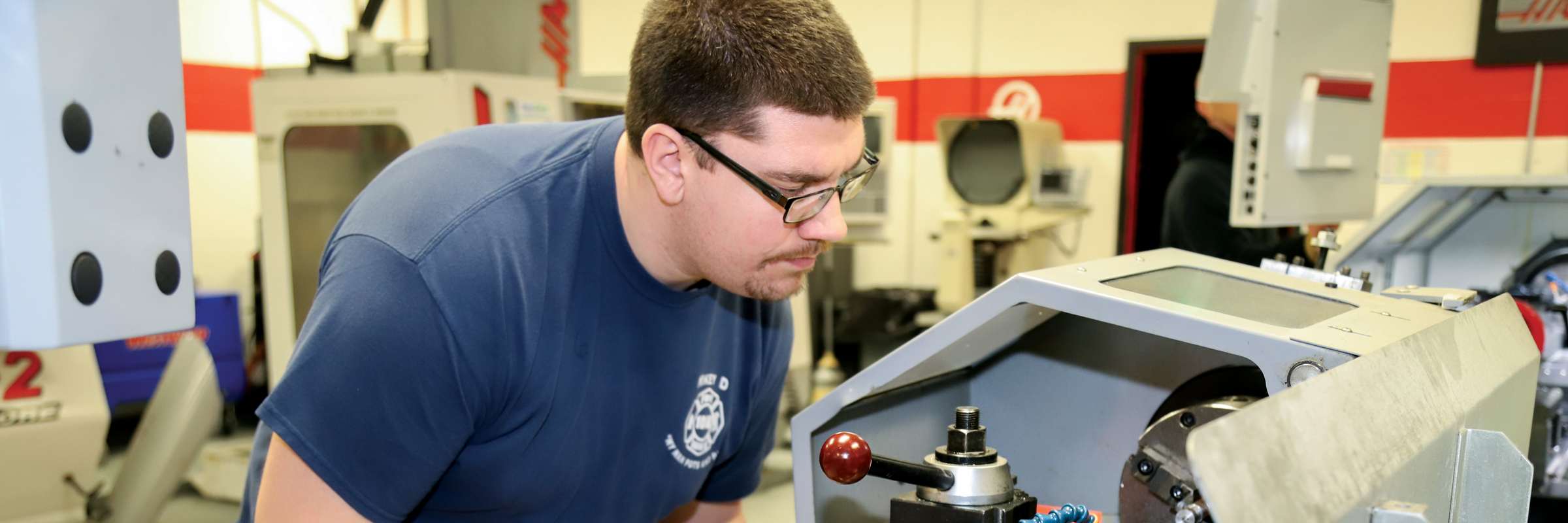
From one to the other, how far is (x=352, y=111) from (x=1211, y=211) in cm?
240

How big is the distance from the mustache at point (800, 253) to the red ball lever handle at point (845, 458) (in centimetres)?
42

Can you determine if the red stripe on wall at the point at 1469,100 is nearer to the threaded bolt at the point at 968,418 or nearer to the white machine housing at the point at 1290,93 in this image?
the white machine housing at the point at 1290,93

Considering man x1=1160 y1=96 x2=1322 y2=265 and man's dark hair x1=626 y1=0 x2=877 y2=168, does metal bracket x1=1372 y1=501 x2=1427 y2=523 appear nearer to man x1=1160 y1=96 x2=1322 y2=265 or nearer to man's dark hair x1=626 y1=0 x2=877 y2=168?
man's dark hair x1=626 y1=0 x2=877 y2=168

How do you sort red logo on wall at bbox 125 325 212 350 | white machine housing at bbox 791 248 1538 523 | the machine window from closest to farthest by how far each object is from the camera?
white machine housing at bbox 791 248 1538 523 < the machine window < red logo on wall at bbox 125 325 212 350

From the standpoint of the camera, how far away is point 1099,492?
39.8 inches

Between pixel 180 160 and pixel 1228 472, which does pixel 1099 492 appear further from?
pixel 180 160

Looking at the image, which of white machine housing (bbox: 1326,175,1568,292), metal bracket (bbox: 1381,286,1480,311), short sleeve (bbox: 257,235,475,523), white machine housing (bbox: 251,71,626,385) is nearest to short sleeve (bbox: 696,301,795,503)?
short sleeve (bbox: 257,235,475,523)

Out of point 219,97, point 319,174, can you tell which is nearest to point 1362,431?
point 319,174

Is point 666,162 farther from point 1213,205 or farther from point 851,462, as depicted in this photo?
point 1213,205

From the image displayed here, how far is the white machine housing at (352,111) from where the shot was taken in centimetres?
279

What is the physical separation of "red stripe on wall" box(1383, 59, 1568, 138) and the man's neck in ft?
13.7

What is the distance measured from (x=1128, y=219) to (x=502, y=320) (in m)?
4.76

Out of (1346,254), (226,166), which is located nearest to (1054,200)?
(1346,254)

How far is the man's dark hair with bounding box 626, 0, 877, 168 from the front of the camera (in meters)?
0.96
